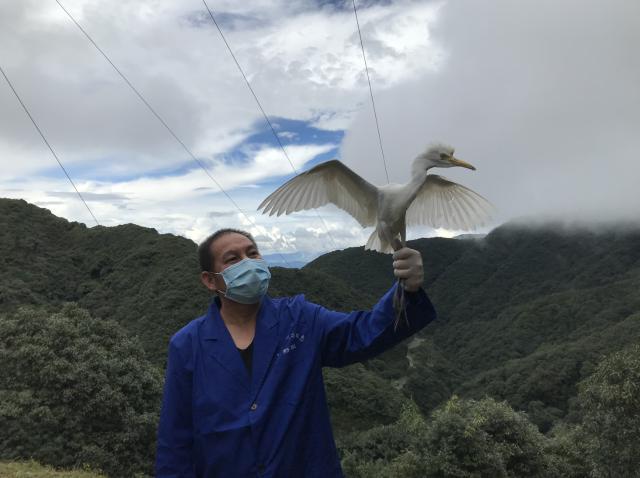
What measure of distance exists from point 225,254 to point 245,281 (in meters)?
0.18

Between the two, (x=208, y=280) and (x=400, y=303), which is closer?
(x=400, y=303)

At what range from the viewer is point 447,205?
2863mm

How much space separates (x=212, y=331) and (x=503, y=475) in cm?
1299

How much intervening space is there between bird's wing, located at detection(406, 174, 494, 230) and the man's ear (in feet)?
4.13

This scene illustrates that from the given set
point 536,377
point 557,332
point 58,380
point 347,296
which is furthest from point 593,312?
point 58,380

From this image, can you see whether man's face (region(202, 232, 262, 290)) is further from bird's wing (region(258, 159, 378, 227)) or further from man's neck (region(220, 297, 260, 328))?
bird's wing (region(258, 159, 378, 227))

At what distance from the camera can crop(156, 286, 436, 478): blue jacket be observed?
1853 mm

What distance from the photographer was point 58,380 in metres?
11.7

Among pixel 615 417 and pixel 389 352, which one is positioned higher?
pixel 389 352

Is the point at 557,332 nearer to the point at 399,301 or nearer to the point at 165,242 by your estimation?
the point at 165,242

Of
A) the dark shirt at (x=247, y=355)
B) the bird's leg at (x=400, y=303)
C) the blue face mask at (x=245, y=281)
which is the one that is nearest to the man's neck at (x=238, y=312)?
the blue face mask at (x=245, y=281)

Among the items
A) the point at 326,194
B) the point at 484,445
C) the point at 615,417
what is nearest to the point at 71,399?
the point at 484,445

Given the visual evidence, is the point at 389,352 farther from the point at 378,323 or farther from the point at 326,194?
the point at 378,323

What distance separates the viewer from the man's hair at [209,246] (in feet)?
7.48
